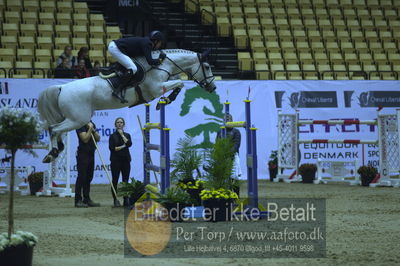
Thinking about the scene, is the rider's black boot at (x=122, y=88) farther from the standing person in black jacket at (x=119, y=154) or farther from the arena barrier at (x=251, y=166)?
the arena barrier at (x=251, y=166)

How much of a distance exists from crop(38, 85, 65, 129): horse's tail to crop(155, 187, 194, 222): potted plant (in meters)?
2.25

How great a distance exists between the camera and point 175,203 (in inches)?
324

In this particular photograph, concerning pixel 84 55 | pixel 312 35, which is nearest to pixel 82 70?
pixel 84 55

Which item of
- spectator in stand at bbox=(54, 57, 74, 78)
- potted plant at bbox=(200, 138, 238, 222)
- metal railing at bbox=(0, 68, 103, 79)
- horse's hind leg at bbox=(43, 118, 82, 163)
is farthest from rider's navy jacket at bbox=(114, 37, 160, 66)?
spectator in stand at bbox=(54, 57, 74, 78)

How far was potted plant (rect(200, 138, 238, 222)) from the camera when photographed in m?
8.14

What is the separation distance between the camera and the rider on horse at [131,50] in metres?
9.23

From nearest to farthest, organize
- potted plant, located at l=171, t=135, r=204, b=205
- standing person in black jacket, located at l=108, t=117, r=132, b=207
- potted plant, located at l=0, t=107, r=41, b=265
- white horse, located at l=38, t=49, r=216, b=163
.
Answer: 1. potted plant, located at l=0, t=107, r=41, b=265
2. potted plant, located at l=171, t=135, r=204, b=205
3. white horse, located at l=38, t=49, r=216, b=163
4. standing person in black jacket, located at l=108, t=117, r=132, b=207

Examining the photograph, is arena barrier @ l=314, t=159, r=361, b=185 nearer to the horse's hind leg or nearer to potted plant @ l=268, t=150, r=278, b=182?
potted plant @ l=268, t=150, r=278, b=182

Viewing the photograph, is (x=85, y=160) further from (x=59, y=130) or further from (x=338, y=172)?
(x=338, y=172)

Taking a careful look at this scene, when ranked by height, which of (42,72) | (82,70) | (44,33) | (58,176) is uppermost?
(44,33)

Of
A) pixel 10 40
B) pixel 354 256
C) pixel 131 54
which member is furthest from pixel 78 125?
pixel 10 40

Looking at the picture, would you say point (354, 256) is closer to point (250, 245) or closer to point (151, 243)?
point (250, 245)

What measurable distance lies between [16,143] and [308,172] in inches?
437

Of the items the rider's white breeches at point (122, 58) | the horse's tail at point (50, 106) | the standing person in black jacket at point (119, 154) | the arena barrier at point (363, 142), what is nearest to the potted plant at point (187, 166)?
the rider's white breeches at point (122, 58)
